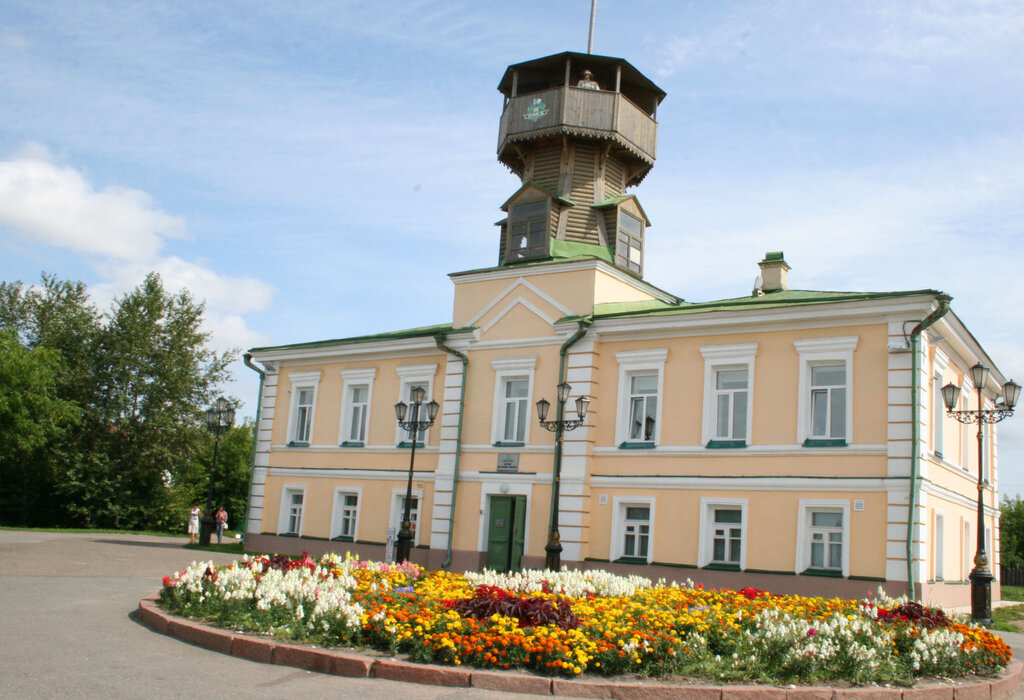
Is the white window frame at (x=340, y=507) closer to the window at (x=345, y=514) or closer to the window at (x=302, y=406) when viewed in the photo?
the window at (x=345, y=514)

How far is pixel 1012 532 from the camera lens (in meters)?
48.2

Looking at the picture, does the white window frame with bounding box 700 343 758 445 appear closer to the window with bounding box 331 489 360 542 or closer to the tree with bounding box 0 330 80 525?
the window with bounding box 331 489 360 542

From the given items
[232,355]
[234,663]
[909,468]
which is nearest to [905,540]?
[909,468]

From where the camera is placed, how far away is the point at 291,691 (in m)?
7.92

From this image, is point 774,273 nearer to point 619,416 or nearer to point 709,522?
point 619,416

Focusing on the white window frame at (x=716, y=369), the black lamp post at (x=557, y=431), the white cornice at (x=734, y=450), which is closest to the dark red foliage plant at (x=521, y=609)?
the black lamp post at (x=557, y=431)

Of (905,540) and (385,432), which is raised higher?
(385,432)

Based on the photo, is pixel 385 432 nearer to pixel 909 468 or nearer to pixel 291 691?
pixel 909 468

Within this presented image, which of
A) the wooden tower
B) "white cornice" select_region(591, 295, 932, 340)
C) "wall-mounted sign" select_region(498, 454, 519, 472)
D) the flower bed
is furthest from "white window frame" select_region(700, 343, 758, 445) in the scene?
the flower bed

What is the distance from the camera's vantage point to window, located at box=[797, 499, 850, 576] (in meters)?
17.7

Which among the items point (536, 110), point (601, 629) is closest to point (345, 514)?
point (536, 110)

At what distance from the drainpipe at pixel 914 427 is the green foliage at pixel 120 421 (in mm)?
34659

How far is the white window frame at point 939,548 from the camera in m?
18.5

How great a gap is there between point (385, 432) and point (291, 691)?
56.9ft
